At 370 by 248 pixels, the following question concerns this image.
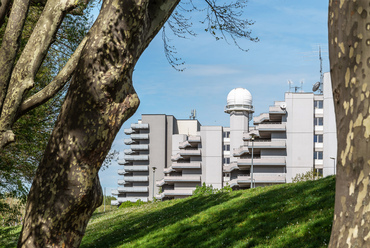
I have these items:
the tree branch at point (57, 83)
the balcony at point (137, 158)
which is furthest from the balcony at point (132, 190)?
the tree branch at point (57, 83)

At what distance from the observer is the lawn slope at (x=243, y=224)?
530 inches

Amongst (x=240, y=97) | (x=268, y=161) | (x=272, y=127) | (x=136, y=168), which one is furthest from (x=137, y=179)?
(x=272, y=127)

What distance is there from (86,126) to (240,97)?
10220 centimetres

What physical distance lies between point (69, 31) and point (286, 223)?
28.1ft

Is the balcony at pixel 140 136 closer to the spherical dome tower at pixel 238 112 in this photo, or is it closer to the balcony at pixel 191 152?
the balcony at pixel 191 152

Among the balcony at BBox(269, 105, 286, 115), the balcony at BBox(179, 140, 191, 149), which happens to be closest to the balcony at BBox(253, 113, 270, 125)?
the balcony at BBox(269, 105, 286, 115)

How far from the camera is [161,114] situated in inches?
5192

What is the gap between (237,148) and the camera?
103m

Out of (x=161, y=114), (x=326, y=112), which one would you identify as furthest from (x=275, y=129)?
(x=161, y=114)

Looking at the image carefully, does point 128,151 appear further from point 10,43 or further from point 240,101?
point 10,43

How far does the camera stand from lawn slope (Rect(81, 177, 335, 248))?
1347cm

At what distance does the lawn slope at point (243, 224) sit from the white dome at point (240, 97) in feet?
272

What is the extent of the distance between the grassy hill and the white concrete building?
4749 centimetres

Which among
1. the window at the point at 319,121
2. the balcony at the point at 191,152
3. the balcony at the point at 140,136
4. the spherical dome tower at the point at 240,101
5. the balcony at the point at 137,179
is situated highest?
the spherical dome tower at the point at 240,101
